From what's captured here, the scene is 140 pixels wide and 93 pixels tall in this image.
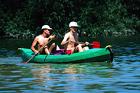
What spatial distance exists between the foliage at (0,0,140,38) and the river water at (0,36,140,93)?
32.8 meters

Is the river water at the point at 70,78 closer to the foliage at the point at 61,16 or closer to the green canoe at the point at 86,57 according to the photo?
the green canoe at the point at 86,57

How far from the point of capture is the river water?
1301 cm

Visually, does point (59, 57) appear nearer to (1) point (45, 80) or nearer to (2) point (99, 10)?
(1) point (45, 80)

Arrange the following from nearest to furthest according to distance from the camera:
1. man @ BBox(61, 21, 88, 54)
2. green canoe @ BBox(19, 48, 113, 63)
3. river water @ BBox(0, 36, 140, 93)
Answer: river water @ BBox(0, 36, 140, 93) → green canoe @ BBox(19, 48, 113, 63) → man @ BBox(61, 21, 88, 54)

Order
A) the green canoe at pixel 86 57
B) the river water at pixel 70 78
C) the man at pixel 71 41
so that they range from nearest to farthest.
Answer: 1. the river water at pixel 70 78
2. the green canoe at pixel 86 57
3. the man at pixel 71 41

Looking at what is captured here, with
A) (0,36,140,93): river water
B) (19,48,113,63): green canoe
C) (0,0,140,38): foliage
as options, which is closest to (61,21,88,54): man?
(19,48,113,63): green canoe

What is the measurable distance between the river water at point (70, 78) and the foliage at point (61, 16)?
108ft

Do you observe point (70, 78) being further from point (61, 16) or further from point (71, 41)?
point (61, 16)

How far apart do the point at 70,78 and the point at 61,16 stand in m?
39.4

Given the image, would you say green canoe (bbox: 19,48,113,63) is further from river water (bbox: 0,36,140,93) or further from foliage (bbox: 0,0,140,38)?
foliage (bbox: 0,0,140,38)

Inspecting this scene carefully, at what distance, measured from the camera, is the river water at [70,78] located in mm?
13008

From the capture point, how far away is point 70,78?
15.3 metres

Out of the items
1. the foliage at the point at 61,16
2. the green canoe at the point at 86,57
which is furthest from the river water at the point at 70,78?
the foliage at the point at 61,16

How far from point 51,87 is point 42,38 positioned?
8.69 metres
